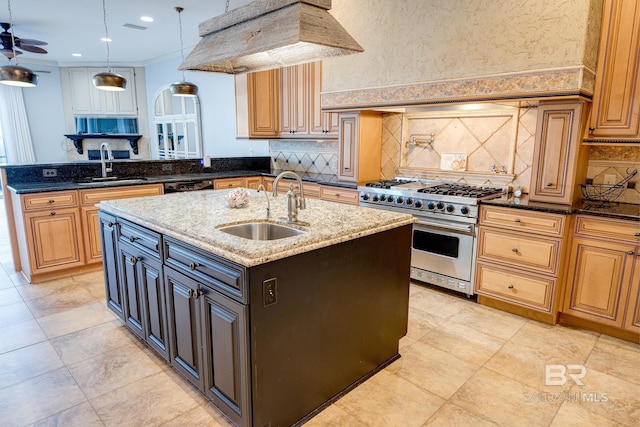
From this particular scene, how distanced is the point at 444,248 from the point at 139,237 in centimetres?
246

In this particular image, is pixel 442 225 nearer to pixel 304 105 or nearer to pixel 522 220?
pixel 522 220

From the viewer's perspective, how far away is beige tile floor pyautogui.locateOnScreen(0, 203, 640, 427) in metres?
1.99

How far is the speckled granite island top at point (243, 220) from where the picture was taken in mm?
1669

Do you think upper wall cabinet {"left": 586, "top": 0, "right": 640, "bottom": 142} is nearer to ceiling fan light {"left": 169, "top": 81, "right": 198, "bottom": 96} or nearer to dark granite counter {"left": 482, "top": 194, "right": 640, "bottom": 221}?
dark granite counter {"left": 482, "top": 194, "right": 640, "bottom": 221}

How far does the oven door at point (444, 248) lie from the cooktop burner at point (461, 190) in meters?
0.26

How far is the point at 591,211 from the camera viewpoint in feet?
8.91

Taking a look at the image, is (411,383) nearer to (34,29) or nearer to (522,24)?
(522,24)

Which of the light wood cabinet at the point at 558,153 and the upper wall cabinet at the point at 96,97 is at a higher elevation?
the upper wall cabinet at the point at 96,97

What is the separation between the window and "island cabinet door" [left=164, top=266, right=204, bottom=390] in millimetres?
5320

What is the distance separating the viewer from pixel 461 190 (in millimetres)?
3506

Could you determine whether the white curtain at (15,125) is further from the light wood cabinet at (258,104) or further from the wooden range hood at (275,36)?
the wooden range hood at (275,36)

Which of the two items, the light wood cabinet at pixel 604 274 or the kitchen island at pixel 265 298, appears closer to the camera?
the kitchen island at pixel 265 298

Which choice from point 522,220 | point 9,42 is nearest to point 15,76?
point 9,42

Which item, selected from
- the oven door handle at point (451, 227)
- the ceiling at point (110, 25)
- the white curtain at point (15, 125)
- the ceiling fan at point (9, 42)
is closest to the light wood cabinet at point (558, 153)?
the oven door handle at point (451, 227)
